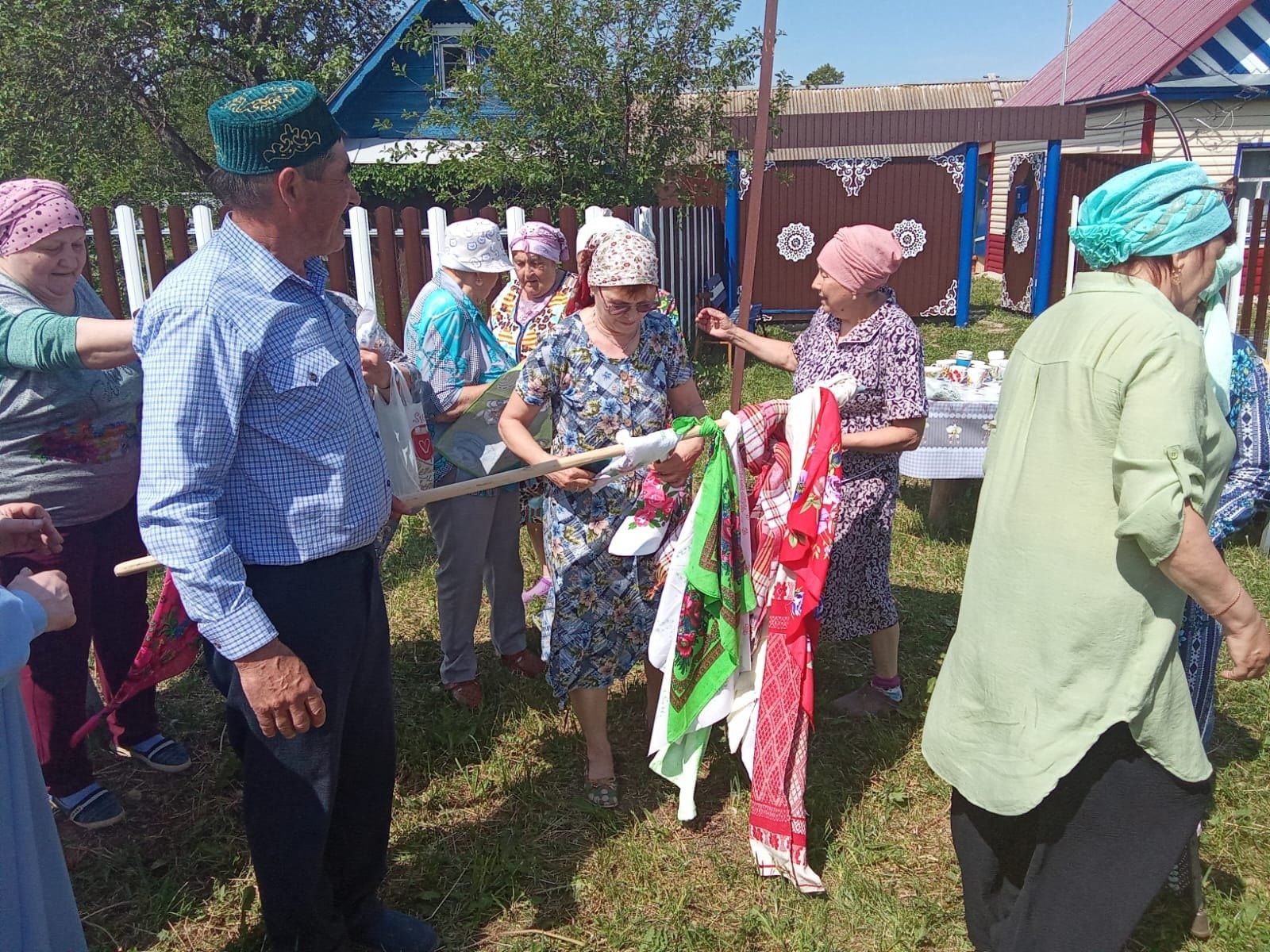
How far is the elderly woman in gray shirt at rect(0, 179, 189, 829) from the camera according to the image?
8.99 feet

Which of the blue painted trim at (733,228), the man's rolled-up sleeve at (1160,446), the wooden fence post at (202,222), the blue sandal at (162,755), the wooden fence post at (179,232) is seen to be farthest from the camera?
the blue painted trim at (733,228)

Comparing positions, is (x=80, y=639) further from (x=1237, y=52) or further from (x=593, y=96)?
(x=1237, y=52)

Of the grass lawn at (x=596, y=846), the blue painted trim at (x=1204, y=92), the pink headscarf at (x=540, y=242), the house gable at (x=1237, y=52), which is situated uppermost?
the house gable at (x=1237, y=52)

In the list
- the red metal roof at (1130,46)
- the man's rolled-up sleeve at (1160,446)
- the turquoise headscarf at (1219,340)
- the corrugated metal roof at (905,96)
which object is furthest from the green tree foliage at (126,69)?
the corrugated metal roof at (905,96)

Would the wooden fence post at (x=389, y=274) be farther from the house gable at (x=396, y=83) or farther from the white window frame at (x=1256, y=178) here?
the white window frame at (x=1256, y=178)

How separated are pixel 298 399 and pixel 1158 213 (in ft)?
5.86

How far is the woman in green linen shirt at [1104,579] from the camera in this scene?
6.08 feet

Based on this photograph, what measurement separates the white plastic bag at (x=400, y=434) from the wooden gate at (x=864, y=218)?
10.3 m

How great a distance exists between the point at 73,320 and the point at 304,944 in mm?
1793

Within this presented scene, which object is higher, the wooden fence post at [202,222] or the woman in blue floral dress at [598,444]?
the wooden fence post at [202,222]

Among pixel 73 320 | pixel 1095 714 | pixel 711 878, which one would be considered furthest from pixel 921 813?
pixel 73 320

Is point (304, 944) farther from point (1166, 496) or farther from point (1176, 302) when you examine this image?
point (1176, 302)

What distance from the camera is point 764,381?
945 cm

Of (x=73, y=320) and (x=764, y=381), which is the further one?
(x=764, y=381)
